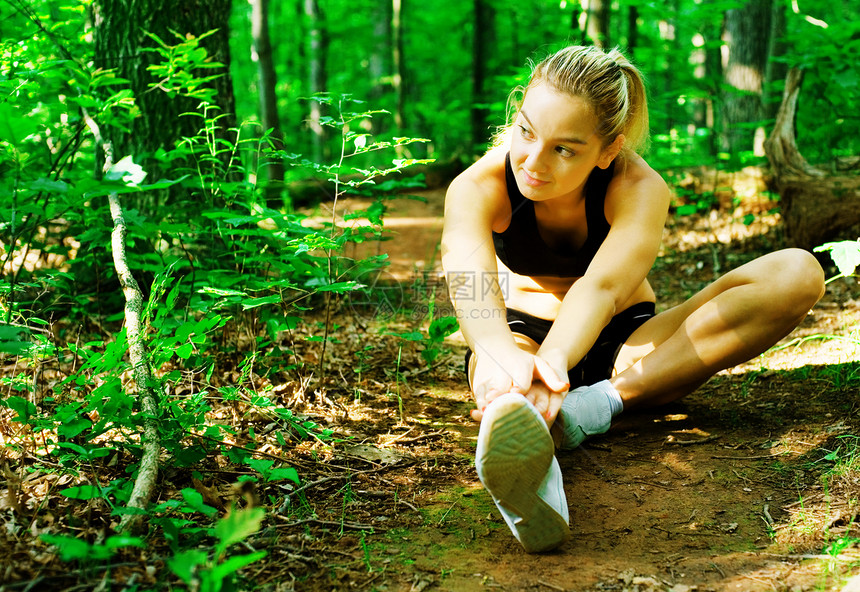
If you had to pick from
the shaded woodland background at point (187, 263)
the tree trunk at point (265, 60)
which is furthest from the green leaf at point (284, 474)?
the tree trunk at point (265, 60)

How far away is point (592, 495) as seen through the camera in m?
1.87

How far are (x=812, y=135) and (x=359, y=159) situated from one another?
6580 millimetres

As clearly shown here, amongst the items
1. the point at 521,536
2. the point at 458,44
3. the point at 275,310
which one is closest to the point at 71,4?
the point at 275,310

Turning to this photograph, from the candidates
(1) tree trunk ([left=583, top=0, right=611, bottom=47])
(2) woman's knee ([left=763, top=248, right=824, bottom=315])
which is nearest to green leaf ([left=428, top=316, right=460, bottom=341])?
(2) woman's knee ([left=763, top=248, right=824, bottom=315])

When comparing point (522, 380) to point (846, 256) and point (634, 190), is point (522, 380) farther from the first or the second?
point (846, 256)

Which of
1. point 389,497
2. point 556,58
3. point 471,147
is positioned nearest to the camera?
point 389,497

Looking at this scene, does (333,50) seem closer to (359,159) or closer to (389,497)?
(359,159)

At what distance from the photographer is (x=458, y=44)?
14.5 meters

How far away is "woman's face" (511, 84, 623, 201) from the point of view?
1.88 m

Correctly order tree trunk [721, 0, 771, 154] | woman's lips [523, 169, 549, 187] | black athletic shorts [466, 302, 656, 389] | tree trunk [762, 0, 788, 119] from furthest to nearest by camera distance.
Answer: tree trunk [721, 0, 771, 154] < tree trunk [762, 0, 788, 119] < black athletic shorts [466, 302, 656, 389] < woman's lips [523, 169, 549, 187]

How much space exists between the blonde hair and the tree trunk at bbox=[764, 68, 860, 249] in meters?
2.54

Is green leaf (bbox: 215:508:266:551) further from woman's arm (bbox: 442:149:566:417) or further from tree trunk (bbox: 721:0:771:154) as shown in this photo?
tree trunk (bbox: 721:0:771:154)

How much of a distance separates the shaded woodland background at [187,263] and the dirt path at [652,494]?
22cm

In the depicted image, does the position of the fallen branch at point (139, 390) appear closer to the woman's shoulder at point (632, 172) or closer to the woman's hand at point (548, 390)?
the woman's hand at point (548, 390)
